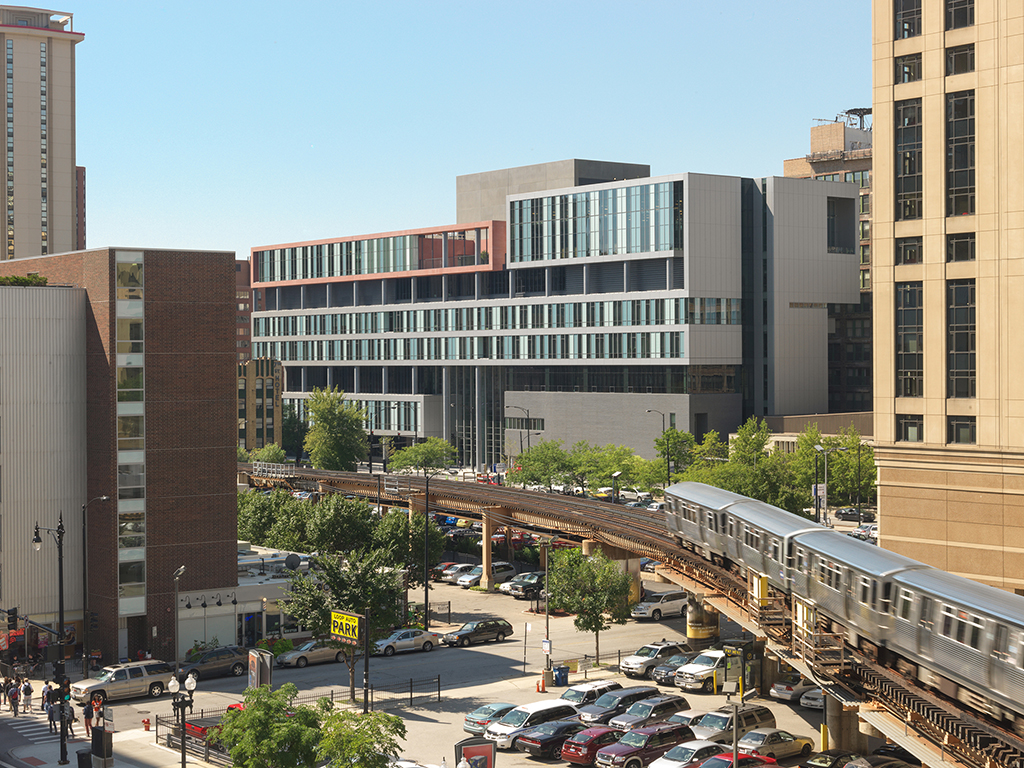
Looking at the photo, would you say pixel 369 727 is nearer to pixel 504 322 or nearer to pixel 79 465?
pixel 79 465

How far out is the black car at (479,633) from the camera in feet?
199

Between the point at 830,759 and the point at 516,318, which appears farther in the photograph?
the point at 516,318

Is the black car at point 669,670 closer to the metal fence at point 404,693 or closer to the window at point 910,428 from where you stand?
the metal fence at point 404,693

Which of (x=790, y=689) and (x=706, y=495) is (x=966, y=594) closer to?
(x=790, y=689)

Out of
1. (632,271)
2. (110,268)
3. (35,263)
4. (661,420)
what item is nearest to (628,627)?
(110,268)

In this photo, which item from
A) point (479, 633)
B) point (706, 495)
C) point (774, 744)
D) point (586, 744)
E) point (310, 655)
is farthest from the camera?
point (479, 633)

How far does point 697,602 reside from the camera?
56.7 metres

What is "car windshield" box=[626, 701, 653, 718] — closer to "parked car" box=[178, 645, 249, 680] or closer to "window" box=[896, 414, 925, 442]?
"parked car" box=[178, 645, 249, 680]

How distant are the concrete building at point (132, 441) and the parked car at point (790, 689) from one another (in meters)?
27.4

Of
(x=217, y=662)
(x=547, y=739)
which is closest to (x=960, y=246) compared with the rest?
(x=547, y=739)

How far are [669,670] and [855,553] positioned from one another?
53.9ft

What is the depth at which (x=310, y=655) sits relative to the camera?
2227 inches

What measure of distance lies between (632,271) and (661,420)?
1603 cm

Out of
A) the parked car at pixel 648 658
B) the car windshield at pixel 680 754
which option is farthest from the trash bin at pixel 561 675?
the car windshield at pixel 680 754
